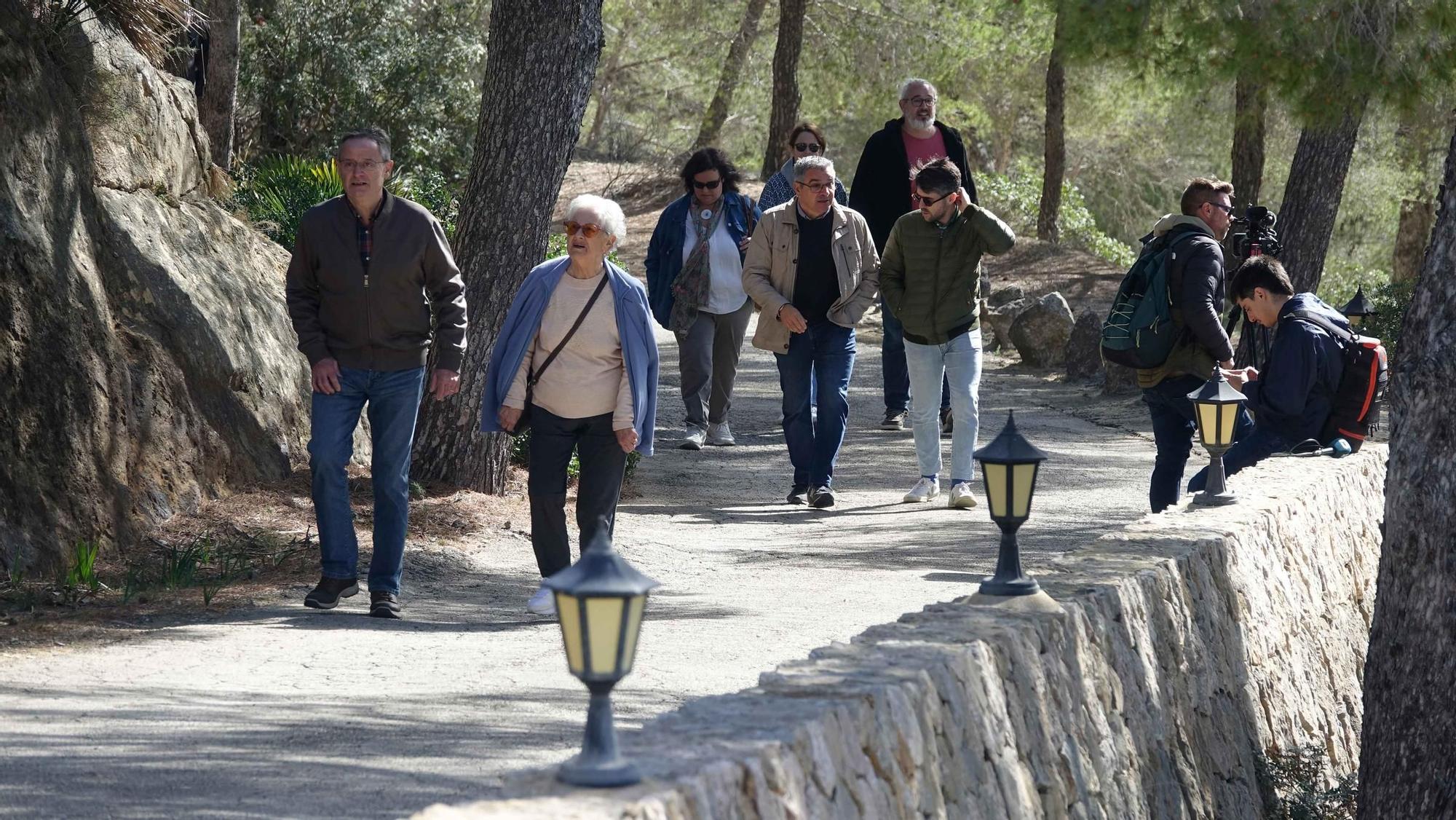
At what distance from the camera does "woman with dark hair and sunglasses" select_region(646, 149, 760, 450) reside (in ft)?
35.6

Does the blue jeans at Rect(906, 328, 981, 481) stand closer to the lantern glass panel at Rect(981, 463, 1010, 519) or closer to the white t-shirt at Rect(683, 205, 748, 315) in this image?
the white t-shirt at Rect(683, 205, 748, 315)

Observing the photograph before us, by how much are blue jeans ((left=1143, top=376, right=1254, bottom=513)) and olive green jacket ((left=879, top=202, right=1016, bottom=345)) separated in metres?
1.16

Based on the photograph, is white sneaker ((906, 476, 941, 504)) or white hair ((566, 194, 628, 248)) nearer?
white hair ((566, 194, 628, 248))

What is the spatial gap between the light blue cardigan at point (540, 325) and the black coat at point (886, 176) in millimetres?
4786

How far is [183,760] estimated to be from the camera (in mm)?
4668

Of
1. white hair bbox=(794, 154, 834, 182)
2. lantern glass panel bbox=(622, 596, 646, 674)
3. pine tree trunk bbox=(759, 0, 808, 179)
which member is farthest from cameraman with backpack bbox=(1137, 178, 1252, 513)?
pine tree trunk bbox=(759, 0, 808, 179)

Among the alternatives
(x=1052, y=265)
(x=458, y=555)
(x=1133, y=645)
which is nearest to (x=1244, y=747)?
(x=1133, y=645)

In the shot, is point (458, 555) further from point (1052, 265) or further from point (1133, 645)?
point (1052, 265)

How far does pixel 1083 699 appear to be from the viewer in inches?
197

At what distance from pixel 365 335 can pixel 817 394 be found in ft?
11.1

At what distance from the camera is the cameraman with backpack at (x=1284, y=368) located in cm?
819

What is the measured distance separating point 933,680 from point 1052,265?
18.9m

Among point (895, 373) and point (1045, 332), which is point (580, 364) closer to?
point (895, 373)

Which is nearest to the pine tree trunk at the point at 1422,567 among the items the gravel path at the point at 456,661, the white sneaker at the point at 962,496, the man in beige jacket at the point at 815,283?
the gravel path at the point at 456,661
